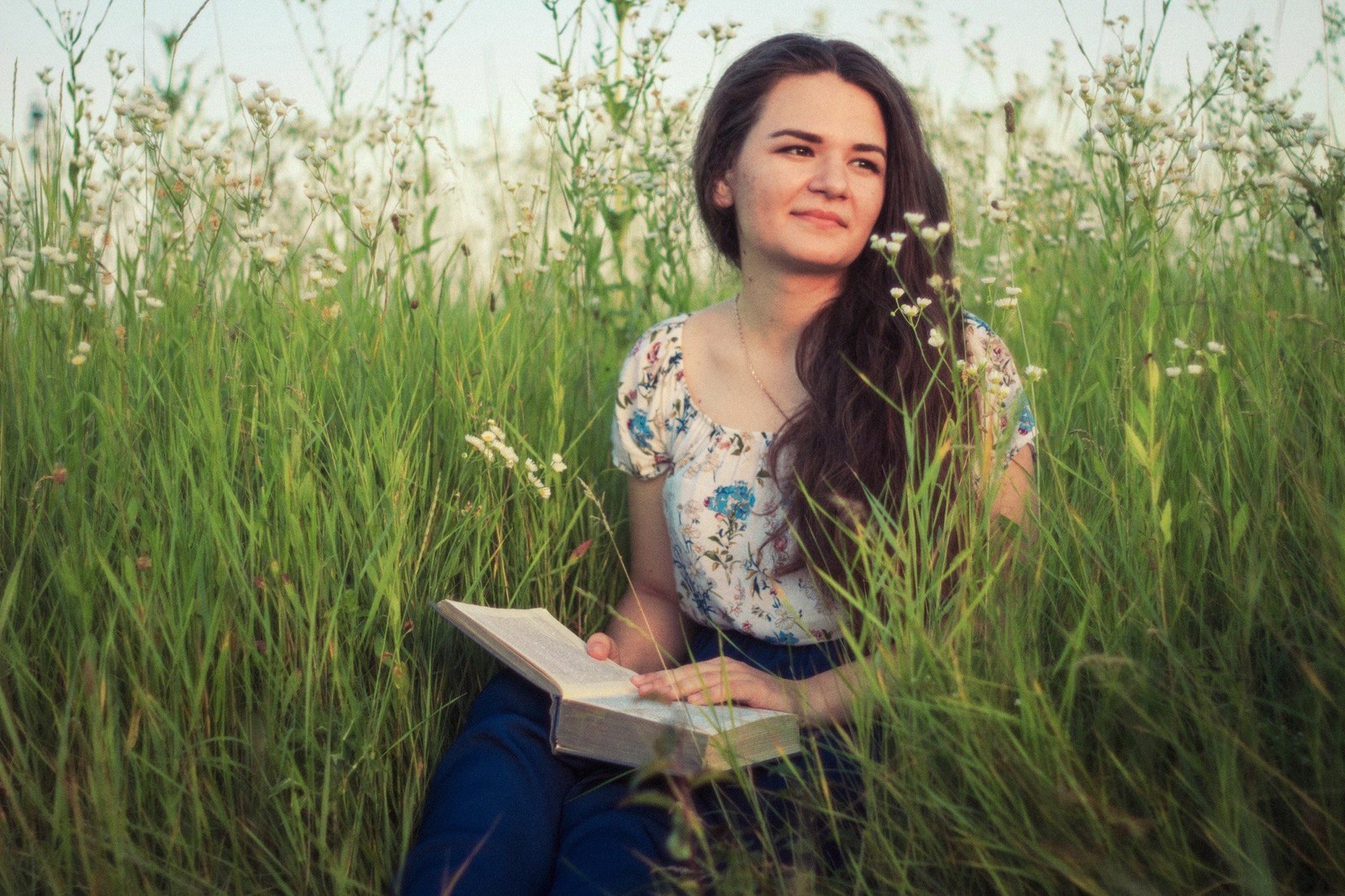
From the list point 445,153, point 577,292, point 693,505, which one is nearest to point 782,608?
point 693,505

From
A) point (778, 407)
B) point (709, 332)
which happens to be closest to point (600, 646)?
point (778, 407)

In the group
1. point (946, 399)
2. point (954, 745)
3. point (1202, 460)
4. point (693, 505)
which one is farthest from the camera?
point (693, 505)

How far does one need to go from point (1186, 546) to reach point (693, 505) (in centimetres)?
99

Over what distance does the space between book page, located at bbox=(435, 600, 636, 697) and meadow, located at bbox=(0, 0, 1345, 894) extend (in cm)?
17

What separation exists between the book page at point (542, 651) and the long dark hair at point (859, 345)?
17.6 inches

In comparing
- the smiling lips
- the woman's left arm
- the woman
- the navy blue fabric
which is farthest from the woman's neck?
the navy blue fabric

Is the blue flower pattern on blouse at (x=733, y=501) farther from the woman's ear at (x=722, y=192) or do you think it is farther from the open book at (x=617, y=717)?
the woman's ear at (x=722, y=192)

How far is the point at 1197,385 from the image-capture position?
2.37m

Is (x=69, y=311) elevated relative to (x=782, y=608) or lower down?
elevated

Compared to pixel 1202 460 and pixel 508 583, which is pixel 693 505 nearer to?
pixel 508 583

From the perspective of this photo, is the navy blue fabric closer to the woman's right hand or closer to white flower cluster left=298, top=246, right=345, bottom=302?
the woman's right hand

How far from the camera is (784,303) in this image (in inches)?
100

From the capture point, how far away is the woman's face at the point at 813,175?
94.1 inches

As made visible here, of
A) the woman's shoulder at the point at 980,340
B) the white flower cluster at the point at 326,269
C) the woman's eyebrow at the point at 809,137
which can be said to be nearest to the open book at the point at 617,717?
the white flower cluster at the point at 326,269
